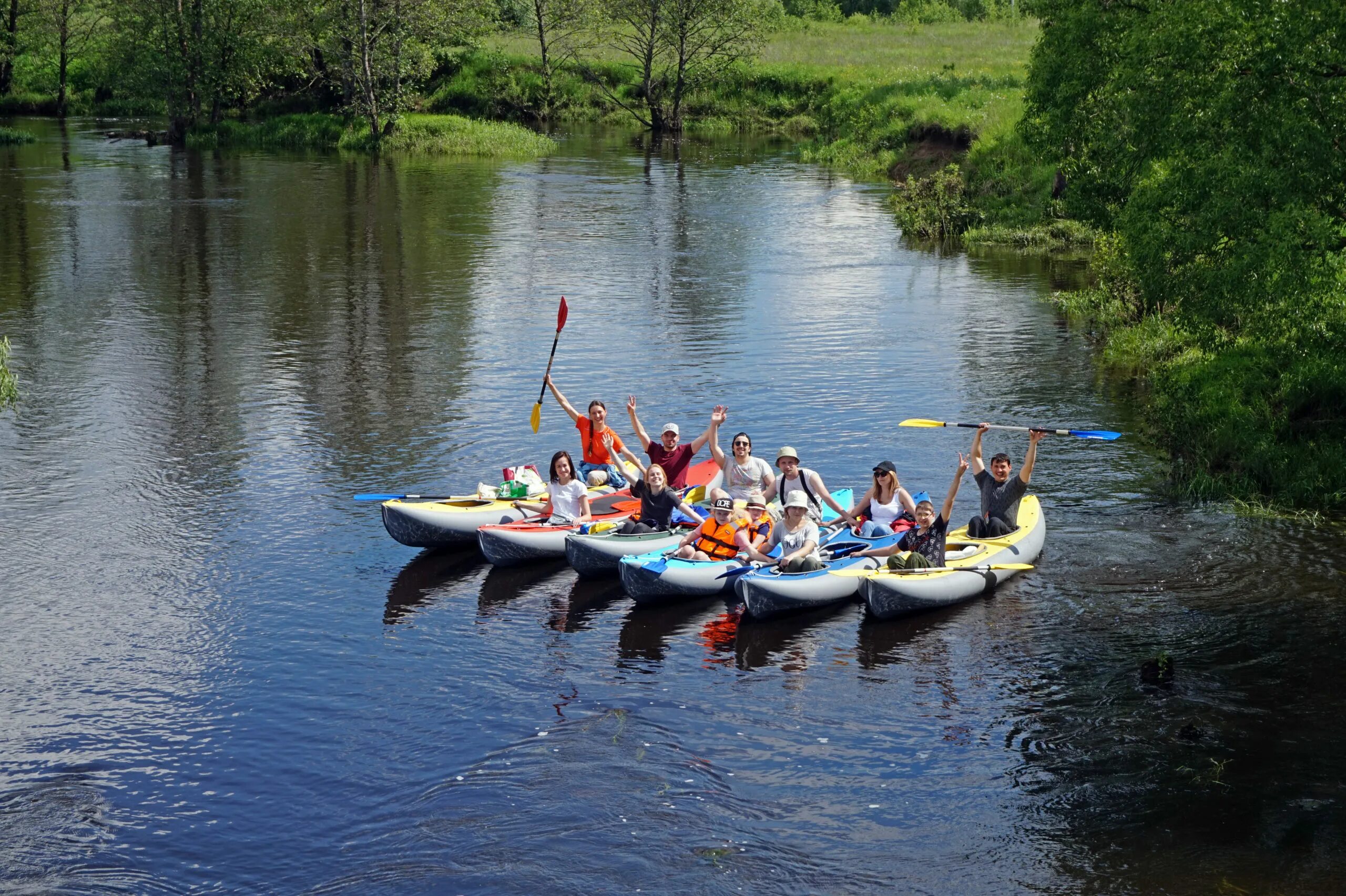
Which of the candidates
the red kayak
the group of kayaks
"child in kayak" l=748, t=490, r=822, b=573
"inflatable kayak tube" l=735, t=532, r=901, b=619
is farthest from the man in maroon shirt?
"inflatable kayak tube" l=735, t=532, r=901, b=619

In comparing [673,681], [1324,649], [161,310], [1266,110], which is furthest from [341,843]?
[161,310]

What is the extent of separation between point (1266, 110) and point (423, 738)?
1091 cm

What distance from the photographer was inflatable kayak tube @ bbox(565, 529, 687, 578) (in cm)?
1405

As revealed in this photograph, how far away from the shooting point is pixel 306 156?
5078 centimetres

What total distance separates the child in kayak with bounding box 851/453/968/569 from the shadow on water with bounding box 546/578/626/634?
8.10ft

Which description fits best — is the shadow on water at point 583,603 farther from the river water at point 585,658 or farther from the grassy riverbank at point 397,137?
the grassy riverbank at point 397,137

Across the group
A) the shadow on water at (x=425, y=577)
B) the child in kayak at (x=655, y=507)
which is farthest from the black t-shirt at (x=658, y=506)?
the shadow on water at (x=425, y=577)

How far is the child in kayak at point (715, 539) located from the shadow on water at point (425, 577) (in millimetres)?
2412

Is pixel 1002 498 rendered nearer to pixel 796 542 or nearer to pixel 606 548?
pixel 796 542

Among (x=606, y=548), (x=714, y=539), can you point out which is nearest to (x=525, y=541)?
(x=606, y=548)

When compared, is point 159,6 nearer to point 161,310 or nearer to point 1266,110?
point 161,310

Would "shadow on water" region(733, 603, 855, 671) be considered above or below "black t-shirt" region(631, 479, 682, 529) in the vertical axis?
below

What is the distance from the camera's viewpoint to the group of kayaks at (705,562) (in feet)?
43.4

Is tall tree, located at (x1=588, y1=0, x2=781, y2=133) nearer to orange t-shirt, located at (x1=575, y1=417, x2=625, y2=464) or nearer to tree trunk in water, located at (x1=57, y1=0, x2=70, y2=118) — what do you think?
tree trunk in water, located at (x1=57, y1=0, x2=70, y2=118)
